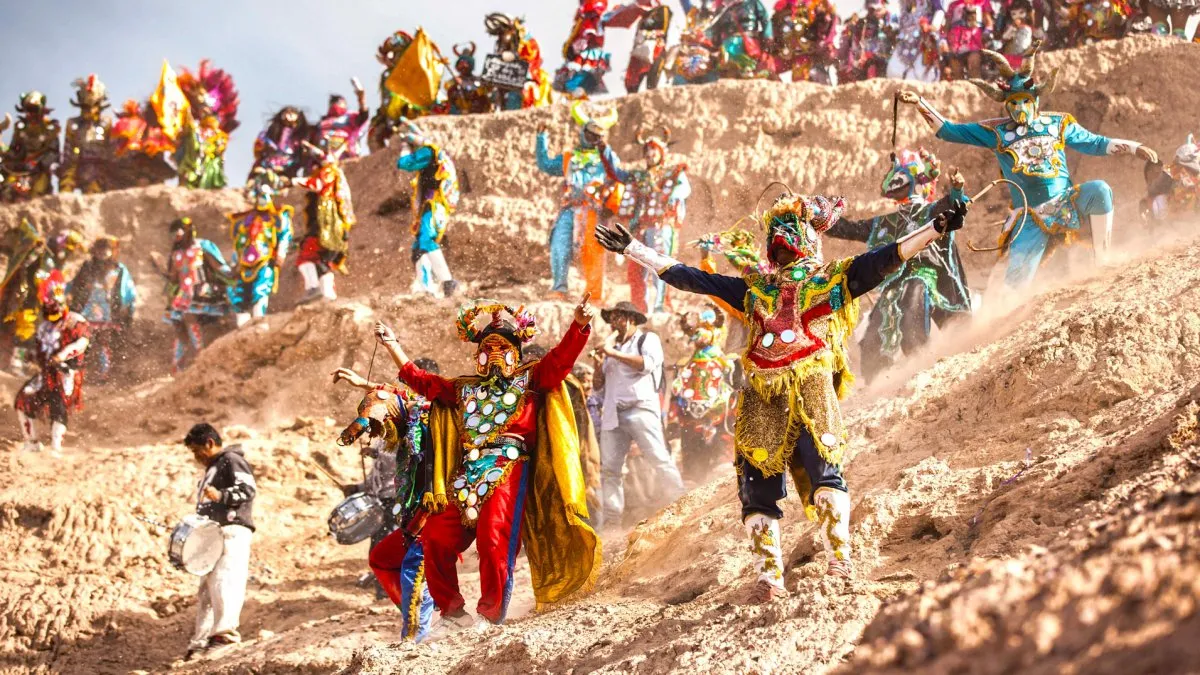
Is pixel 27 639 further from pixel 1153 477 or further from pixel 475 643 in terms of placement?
pixel 1153 477

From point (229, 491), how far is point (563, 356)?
2509 mm

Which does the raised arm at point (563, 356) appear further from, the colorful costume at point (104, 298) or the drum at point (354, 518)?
the colorful costume at point (104, 298)

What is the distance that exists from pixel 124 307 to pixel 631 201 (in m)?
7.80

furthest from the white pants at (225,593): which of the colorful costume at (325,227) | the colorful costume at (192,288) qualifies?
the colorful costume at (192,288)

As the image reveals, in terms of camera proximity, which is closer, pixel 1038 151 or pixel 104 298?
pixel 1038 151

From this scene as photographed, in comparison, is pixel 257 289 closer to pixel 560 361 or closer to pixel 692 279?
pixel 560 361

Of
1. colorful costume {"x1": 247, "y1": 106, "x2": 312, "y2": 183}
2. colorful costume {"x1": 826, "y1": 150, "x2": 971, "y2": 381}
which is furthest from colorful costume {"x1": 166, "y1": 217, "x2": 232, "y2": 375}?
colorful costume {"x1": 826, "y1": 150, "x2": 971, "y2": 381}

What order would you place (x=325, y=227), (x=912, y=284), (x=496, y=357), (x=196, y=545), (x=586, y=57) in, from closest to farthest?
(x=496, y=357), (x=196, y=545), (x=912, y=284), (x=325, y=227), (x=586, y=57)

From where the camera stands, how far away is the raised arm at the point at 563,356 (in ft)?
18.2

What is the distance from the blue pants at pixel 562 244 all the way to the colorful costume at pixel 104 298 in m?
6.80

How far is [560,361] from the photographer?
5891 millimetres

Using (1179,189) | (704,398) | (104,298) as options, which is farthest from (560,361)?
(104,298)

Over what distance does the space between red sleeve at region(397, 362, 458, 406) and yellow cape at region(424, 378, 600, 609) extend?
0.05m

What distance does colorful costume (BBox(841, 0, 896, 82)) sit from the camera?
52.3ft
